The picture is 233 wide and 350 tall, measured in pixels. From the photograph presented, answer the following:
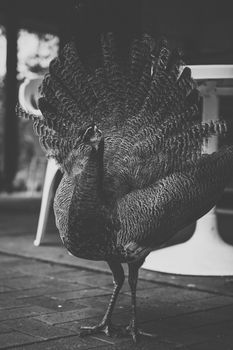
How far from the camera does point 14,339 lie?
2.33 metres

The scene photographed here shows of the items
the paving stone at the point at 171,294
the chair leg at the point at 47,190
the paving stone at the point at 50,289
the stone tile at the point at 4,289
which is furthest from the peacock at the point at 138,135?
the chair leg at the point at 47,190

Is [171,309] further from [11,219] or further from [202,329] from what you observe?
[11,219]

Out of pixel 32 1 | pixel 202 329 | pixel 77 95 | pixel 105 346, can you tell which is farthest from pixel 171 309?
pixel 32 1

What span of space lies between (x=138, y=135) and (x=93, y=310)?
77 centimetres

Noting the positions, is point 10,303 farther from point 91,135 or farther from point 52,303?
point 91,135

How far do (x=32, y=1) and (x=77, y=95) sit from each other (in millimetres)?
6060

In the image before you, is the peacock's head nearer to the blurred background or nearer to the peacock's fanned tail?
the peacock's fanned tail

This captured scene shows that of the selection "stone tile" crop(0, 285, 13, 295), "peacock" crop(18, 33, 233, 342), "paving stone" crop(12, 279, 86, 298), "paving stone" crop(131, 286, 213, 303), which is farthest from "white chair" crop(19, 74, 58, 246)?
"peacock" crop(18, 33, 233, 342)

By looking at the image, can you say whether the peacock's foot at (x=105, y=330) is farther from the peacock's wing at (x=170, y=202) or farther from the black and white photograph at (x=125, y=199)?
the peacock's wing at (x=170, y=202)

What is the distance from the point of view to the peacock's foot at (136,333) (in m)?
2.39

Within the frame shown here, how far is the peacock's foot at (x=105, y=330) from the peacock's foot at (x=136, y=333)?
3cm

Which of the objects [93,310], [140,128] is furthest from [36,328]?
[140,128]

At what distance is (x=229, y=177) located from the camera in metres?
2.73

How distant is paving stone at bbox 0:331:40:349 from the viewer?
7.47 feet
